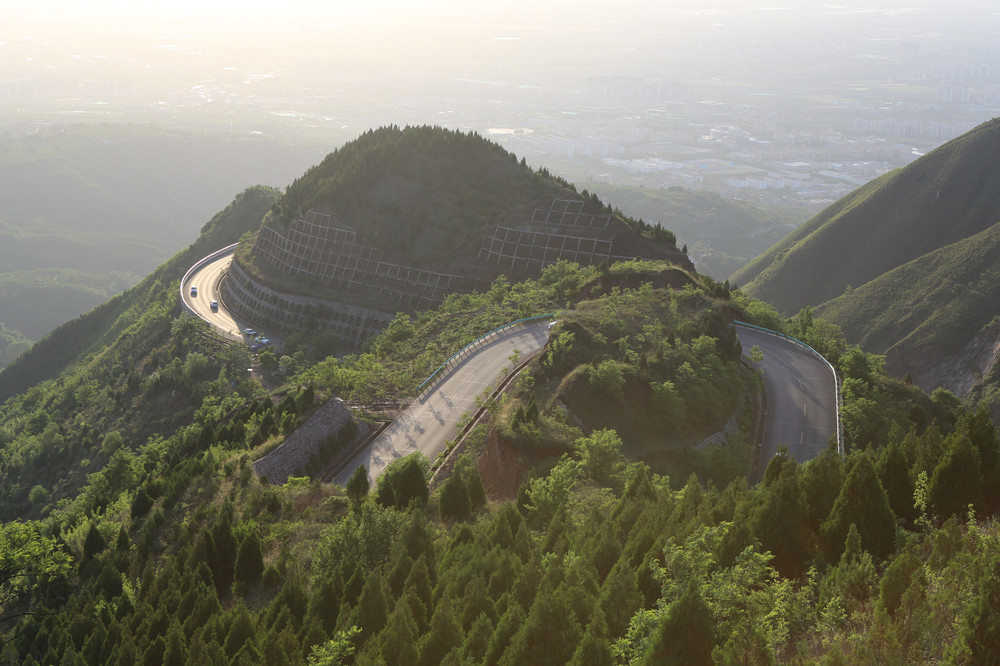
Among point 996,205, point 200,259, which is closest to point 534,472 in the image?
point 200,259

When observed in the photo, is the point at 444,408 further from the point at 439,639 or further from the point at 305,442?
the point at 439,639

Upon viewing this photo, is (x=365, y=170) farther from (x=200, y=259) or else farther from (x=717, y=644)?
(x=717, y=644)

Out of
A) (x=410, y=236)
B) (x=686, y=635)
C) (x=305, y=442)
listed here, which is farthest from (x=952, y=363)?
(x=686, y=635)

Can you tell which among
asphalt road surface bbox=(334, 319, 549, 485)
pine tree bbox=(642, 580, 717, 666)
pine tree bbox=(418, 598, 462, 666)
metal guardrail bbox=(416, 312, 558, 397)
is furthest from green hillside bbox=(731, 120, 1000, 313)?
pine tree bbox=(642, 580, 717, 666)

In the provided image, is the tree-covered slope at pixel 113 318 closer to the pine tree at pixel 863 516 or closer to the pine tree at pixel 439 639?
the pine tree at pixel 439 639

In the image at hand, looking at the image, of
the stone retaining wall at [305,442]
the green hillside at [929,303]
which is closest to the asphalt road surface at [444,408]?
the stone retaining wall at [305,442]
